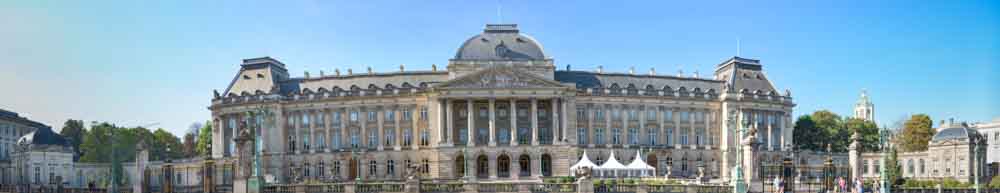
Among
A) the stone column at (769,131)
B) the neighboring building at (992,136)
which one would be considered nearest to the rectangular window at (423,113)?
the stone column at (769,131)

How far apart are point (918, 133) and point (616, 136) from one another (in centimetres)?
4353

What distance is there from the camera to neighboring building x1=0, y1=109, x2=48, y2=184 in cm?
9356

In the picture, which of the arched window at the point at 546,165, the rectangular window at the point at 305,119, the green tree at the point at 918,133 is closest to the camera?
the arched window at the point at 546,165

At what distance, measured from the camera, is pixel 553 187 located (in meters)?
48.6

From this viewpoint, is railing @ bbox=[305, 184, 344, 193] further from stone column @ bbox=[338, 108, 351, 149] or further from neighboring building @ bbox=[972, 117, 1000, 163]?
neighboring building @ bbox=[972, 117, 1000, 163]

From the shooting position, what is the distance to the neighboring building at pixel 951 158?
86688 mm

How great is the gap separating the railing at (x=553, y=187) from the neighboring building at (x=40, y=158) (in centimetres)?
5781

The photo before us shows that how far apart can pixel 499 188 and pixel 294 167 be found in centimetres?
4705

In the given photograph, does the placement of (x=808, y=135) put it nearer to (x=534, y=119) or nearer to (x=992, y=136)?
(x=992, y=136)

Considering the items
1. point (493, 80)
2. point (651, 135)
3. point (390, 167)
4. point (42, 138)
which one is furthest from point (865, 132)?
point (42, 138)

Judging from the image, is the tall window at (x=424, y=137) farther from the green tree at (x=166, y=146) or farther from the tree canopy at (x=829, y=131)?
the tree canopy at (x=829, y=131)

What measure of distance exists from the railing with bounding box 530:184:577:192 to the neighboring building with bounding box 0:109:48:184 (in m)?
66.5

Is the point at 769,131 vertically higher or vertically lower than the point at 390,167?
higher

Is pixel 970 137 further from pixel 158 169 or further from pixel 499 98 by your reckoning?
pixel 158 169
